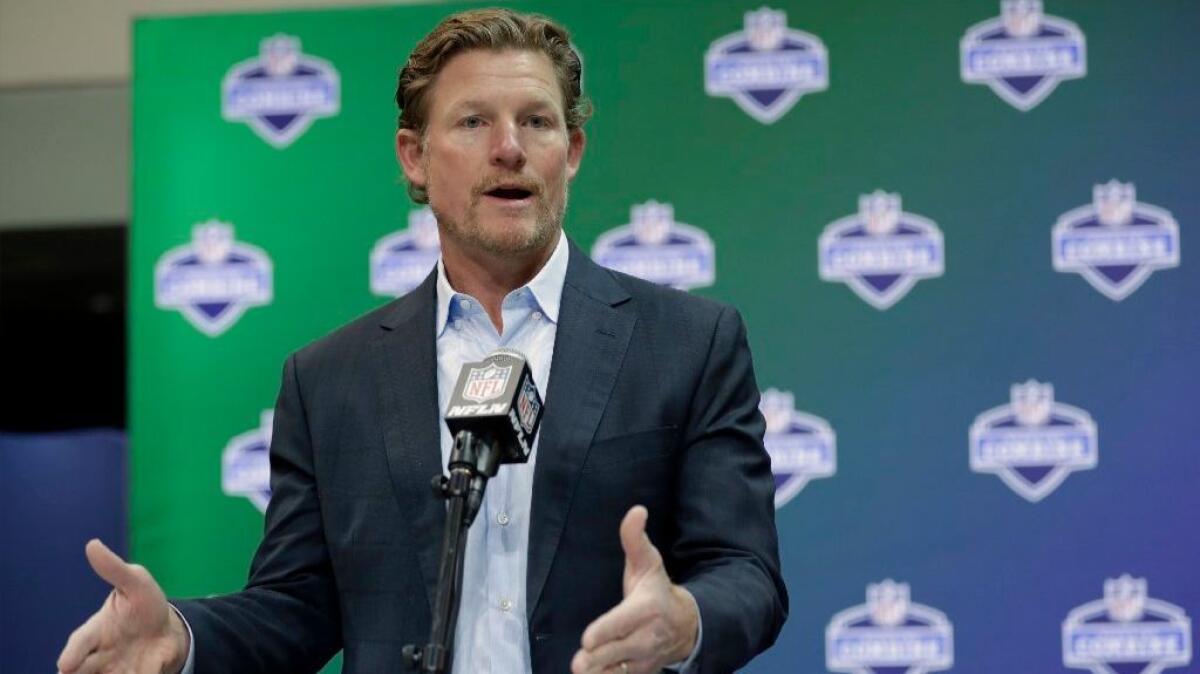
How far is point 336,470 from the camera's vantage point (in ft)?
7.07

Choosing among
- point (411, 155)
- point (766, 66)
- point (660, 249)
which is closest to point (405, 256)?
point (660, 249)

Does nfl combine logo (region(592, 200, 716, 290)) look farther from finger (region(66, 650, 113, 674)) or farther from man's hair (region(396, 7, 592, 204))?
finger (region(66, 650, 113, 674))

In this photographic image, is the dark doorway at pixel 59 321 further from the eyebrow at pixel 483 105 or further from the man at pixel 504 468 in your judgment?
the eyebrow at pixel 483 105

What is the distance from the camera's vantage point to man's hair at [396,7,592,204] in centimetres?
223

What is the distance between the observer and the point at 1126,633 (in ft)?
12.9

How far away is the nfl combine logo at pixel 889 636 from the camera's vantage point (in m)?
4.00

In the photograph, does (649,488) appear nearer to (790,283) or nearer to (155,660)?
(155,660)

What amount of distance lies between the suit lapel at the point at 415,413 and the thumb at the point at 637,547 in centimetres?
38

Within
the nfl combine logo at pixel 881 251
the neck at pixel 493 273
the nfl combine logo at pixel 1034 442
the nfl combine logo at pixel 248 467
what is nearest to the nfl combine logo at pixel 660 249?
the nfl combine logo at pixel 881 251

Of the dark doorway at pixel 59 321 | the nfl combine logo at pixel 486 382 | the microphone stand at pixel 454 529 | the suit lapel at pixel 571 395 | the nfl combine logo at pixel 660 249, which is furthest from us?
the dark doorway at pixel 59 321

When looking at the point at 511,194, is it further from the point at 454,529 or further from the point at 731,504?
the point at 454,529

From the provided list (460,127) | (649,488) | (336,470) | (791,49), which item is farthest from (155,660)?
(791,49)

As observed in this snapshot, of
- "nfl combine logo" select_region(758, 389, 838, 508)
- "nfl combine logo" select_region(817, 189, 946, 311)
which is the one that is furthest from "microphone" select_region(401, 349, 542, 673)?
"nfl combine logo" select_region(817, 189, 946, 311)

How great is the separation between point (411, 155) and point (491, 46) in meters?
0.26
